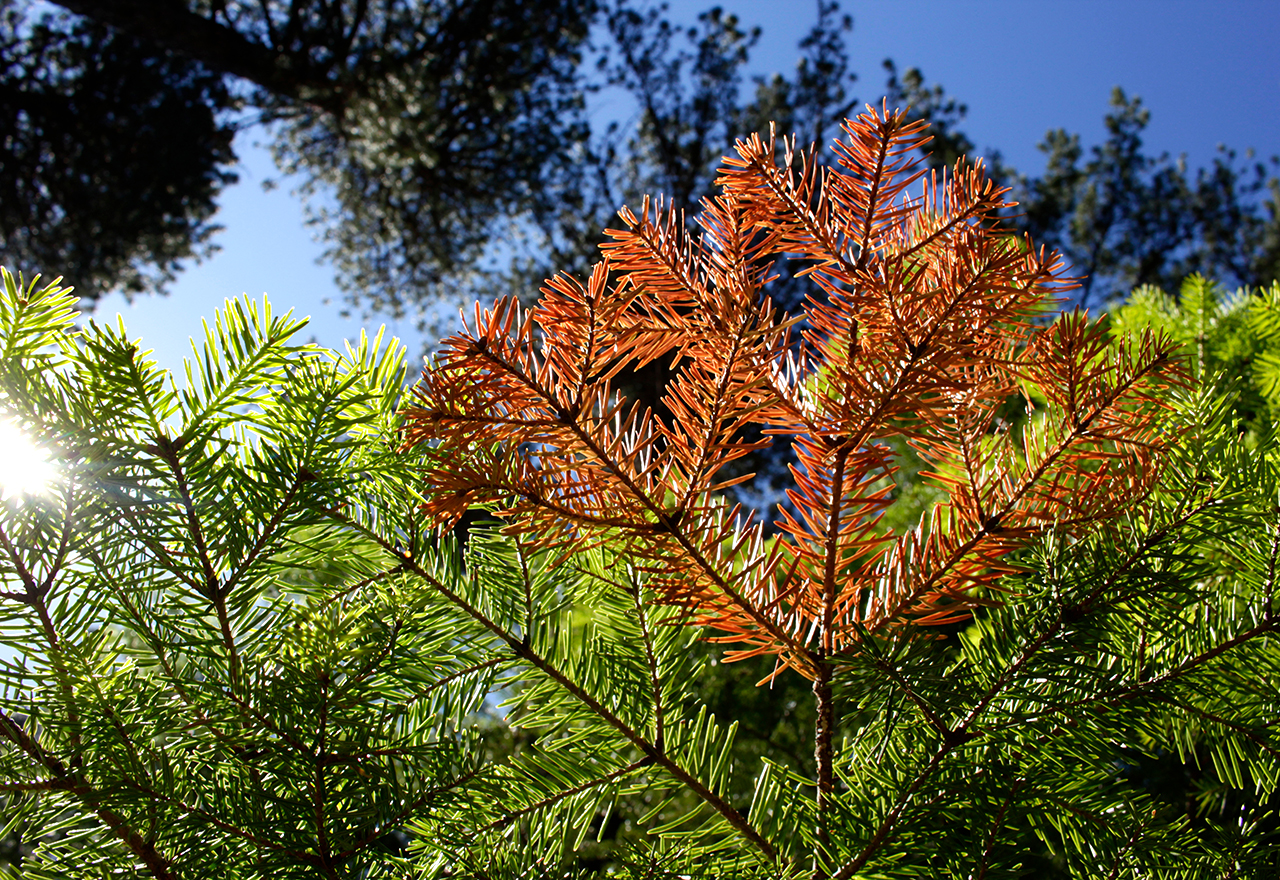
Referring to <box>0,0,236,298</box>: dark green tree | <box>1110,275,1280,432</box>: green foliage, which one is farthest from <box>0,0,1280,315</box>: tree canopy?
<box>1110,275,1280,432</box>: green foliage

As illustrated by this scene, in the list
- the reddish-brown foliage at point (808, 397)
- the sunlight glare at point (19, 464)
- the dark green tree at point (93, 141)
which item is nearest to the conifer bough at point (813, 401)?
the reddish-brown foliage at point (808, 397)

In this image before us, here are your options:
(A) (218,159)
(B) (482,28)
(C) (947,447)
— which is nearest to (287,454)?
(C) (947,447)

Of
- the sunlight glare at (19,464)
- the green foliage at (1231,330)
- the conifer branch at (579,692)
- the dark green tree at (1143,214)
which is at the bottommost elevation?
the conifer branch at (579,692)

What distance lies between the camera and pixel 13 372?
38 centimetres

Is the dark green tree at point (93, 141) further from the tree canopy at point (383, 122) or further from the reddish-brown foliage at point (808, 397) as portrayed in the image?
the reddish-brown foliage at point (808, 397)

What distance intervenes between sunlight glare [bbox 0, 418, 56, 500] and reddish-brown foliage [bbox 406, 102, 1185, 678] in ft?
0.58

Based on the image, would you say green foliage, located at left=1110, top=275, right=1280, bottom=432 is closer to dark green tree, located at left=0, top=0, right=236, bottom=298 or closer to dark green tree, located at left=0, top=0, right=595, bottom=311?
dark green tree, located at left=0, top=0, right=595, bottom=311

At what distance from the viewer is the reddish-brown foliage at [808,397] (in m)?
0.41

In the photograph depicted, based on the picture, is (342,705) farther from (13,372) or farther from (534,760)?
(13,372)

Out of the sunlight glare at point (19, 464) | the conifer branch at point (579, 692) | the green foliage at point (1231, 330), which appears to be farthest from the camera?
the green foliage at point (1231, 330)

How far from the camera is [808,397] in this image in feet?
1.64

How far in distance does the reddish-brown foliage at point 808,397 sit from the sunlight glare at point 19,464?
0.18 meters

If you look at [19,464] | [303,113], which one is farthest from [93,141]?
[19,464]

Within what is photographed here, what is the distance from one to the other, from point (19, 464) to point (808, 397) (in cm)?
44
